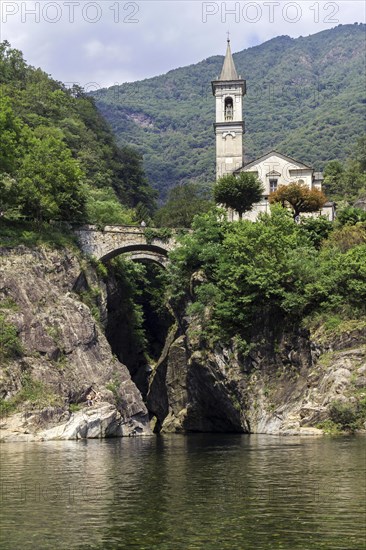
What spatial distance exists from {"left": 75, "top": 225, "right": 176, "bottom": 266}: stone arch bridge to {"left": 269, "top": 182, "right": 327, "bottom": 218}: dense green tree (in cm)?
1206

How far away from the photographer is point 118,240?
69.1m

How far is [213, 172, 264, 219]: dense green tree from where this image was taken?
78062 mm

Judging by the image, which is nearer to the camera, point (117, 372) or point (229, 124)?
point (117, 372)

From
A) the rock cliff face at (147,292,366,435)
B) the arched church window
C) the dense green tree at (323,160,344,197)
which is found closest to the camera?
the rock cliff face at (147,292,366,435)

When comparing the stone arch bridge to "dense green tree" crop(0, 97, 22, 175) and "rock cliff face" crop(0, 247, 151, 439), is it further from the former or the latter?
"dense green tree" crop(0, 97, 22, 175)

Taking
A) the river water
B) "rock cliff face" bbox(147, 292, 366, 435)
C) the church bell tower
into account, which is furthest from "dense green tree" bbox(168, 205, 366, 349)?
the church bell tower

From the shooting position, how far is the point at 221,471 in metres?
30.6

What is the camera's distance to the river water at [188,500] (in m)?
19.0

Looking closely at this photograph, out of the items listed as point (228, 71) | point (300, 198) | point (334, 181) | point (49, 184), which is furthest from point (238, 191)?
point (334, 181)

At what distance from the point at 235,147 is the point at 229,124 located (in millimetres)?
2853

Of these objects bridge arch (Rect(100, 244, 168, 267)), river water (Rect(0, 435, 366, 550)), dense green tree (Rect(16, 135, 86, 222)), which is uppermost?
dense green tree (Rect(16, 135, 86, 222))

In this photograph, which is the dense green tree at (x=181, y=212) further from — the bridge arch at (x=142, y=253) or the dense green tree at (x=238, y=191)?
the bridge arch at (x=142, y=253)

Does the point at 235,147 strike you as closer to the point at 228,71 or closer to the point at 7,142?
the point at 228,71

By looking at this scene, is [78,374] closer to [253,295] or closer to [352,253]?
[253,295]
